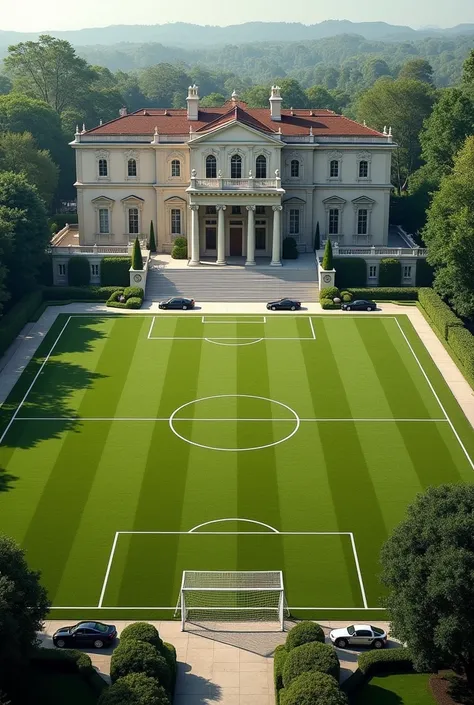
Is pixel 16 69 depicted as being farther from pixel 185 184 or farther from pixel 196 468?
pixel 196 468

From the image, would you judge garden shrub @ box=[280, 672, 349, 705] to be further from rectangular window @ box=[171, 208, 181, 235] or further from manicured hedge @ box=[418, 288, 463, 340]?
rectangular window @ box=[171, 208, 181, 235]

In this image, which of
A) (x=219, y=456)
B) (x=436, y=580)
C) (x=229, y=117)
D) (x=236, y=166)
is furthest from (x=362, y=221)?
(x=436, y=580)

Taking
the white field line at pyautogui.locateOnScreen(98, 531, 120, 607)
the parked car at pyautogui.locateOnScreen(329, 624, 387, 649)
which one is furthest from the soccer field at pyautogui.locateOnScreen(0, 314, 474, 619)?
the parked car at pyautogui.locateOnScreen(329, 624, 387, 649)

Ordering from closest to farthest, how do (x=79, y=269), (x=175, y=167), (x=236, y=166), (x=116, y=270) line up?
(x=116, y=270) < (x=79, y=269) < (x=236, y=166) < (x=175, y=167)

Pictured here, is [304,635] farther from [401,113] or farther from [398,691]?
[401,113]

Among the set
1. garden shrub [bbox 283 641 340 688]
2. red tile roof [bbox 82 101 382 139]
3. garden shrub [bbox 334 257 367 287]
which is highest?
red tile roof [bbox 82 101 382 139]

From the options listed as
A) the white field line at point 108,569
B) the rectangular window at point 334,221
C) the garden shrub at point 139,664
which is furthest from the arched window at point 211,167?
the garden shrub at point 139,664
